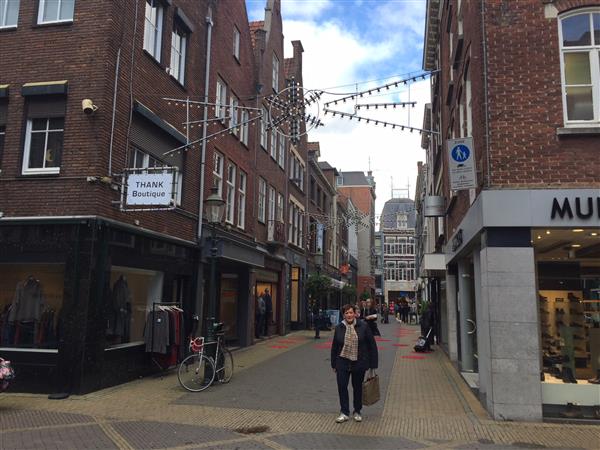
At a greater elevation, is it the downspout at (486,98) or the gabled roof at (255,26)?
the gabled roof at (255,26)

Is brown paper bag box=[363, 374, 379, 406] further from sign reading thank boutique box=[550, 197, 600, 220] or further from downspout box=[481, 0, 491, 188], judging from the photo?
sign reading thank boutique box=[550, 197, 600, 220]

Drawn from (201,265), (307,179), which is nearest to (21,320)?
(201,265)

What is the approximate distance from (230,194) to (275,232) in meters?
5.32

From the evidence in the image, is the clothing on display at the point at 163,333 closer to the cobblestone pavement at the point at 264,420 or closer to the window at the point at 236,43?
the cobblestone pavement at the point at 264,420

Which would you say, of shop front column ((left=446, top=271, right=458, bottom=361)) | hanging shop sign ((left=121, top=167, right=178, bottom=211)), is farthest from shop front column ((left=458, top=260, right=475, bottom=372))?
hanging shop sign ((left=121, top=167, right=178, bottom=211))

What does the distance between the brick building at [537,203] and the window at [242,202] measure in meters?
10.5

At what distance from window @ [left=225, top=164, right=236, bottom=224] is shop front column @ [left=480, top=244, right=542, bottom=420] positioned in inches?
415

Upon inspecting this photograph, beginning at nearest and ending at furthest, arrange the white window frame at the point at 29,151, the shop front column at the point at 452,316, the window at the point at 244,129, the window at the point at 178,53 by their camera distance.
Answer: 1. the white window frame at the point at 29,151
2. the window at the point at 178,53
3. the shop front column at the point at 452,316
4. the window at the point at 244,129

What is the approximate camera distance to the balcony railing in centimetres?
2169

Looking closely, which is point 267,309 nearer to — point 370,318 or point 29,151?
point 370,318

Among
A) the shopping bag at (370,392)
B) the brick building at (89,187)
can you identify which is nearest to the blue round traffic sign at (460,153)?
the shopping bag at (370,392)

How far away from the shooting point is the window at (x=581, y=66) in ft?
26.5

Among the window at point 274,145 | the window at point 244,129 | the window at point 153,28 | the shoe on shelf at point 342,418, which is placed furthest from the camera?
the window at point 274,145

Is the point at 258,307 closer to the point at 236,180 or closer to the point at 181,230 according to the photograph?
the point at 236,180
